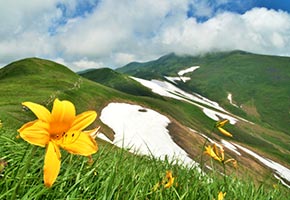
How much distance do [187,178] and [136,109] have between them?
227 ft

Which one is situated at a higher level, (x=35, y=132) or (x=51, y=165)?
(x=35, y=132)

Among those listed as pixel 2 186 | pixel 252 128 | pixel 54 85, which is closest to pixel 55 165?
pixel 2 186

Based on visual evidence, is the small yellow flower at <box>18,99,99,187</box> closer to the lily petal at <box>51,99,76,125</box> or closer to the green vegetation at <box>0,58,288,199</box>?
the lily petal at <box>51,99,76,125</box>

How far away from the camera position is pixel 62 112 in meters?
2.10

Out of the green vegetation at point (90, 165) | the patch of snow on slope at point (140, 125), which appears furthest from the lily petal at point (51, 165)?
the patch of snow on slope at point (140, 125)

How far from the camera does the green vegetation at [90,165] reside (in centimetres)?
338

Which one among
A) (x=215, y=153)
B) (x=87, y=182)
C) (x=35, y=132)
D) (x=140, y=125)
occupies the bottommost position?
(x=140, y=125)

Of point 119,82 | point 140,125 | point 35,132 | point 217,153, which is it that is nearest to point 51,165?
point 35,132

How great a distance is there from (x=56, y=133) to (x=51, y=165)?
0.79ft

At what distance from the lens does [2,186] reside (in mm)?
3215

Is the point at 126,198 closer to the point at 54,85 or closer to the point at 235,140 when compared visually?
the point at 54,85

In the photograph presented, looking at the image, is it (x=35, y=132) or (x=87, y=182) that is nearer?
(x=35, y=132)

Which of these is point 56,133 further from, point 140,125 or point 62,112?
point 140,125

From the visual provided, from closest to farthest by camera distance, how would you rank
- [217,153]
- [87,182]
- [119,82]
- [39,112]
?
[39,112] < [87,182] < [217,153] < [119,82]
